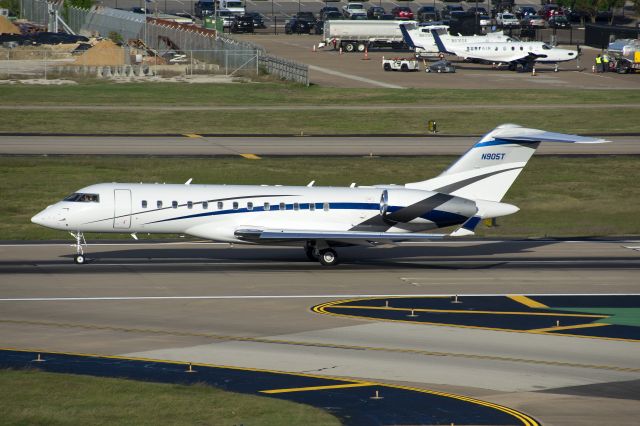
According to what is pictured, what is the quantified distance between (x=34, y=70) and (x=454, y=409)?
293 ft

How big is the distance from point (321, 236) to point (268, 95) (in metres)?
52.0

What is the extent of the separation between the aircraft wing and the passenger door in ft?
13.7

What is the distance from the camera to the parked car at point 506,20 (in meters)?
158

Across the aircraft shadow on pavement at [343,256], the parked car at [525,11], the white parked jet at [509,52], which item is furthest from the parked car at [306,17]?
the aircraft shadow on pavement at [343,256]

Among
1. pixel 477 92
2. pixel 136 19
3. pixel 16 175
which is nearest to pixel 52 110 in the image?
pixel 16 175

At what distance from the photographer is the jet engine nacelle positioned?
143 ft

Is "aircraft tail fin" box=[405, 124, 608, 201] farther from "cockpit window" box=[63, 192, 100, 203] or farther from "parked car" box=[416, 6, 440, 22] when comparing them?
"parked car" box=[416, 6, 440, 22]

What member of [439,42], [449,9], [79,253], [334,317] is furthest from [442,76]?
[334,317]

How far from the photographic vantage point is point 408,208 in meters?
43.7

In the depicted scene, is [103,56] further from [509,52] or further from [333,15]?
[333,15]

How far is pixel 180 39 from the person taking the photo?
4929 inches

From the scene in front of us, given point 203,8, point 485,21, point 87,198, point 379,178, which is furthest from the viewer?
point 203,8

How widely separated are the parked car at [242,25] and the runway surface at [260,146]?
7726 centimetres

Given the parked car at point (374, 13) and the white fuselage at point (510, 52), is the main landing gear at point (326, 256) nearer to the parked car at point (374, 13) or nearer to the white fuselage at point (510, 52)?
the white fuselage at point (510, 52)
